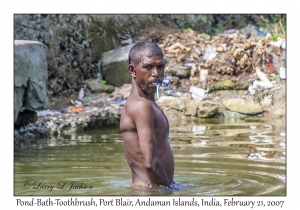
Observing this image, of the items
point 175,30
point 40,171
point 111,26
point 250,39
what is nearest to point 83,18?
point 111,26

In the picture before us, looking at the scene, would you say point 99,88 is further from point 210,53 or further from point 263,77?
point 263,77

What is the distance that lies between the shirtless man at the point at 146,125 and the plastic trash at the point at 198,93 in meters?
7.07

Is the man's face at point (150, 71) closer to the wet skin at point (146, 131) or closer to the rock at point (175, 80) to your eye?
the wet skin at point (146, 131)

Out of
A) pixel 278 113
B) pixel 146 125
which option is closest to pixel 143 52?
pixel 146 125

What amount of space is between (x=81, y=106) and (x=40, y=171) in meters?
4.95

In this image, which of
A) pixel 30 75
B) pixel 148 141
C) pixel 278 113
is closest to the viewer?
pixel 148 141

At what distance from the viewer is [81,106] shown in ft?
36.6

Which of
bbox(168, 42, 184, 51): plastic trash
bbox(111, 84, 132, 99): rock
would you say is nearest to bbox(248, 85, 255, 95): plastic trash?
bbox(168, 42, 184, 51): plastic trash

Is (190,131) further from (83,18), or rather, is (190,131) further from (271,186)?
(83,18)

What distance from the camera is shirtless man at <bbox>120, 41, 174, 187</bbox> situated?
4531 mm

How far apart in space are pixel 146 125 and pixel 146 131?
47 mm

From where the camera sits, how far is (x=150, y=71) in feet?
15.1

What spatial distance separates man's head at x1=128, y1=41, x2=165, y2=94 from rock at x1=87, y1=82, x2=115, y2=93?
7.77m

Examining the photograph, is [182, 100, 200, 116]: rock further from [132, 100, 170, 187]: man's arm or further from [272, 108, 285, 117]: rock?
[132, 100, 170, 187]: man's arm
